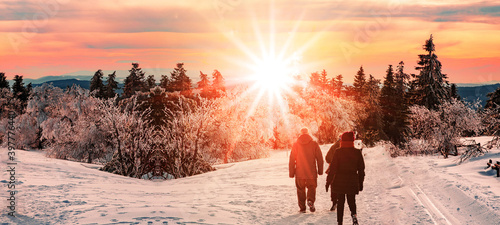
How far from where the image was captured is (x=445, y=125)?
82.8 feet

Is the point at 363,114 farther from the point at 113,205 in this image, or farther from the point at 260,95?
the point at 113,205

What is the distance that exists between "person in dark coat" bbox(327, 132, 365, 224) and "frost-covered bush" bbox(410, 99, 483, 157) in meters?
19.4

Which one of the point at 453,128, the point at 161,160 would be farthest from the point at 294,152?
the point at 453,128

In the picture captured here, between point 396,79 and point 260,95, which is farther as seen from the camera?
point 396,79

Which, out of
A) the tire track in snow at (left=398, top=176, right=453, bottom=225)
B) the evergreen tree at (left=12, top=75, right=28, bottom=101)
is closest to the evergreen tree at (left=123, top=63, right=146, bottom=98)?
the evergreen tree at (left=12, top=75, right=28, bottom=101)

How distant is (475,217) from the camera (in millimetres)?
7812

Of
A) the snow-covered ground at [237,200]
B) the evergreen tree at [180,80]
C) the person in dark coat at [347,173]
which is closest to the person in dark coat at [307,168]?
the snow-covered ground at [237,200]

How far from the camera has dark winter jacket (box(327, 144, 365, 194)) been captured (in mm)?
7066

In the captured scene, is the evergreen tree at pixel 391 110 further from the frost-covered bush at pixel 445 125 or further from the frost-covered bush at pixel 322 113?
the frost-covered bush at pixel 445 125

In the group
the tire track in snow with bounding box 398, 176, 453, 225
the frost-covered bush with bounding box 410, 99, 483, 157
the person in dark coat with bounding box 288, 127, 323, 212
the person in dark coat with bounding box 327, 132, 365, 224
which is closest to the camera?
the person in dark coat with bounding box 327, 132, 365, 224

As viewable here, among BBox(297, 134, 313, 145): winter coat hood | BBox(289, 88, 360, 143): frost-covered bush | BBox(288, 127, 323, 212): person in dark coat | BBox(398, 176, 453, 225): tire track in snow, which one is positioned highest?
BBox(289, 88, 360, 143): frost-covered bush

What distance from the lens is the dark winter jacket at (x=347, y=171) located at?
707cm

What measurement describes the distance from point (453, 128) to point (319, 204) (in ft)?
64.9

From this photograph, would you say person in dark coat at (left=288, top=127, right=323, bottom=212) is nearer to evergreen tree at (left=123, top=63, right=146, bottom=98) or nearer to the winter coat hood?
the winter coat hood
